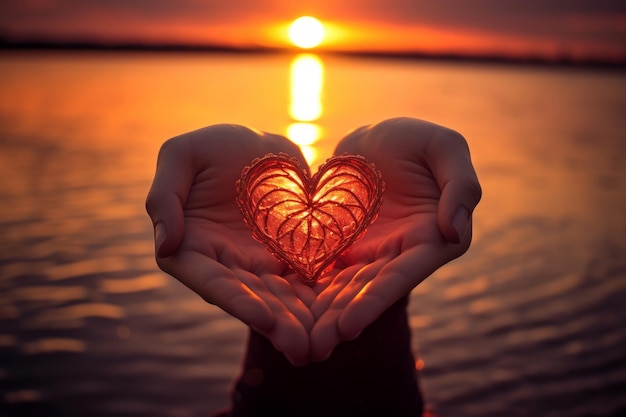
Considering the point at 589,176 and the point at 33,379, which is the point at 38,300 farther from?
the point at 589,176

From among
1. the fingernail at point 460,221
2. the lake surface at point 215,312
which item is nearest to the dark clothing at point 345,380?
the fingernail at point 460,221

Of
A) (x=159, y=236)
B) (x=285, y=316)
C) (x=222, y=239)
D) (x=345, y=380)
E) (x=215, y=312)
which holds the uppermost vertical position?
(x=159, y=236)

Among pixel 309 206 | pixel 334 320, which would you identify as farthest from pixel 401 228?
pixel 334 320

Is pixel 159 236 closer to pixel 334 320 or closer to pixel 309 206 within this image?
pixel 334 320

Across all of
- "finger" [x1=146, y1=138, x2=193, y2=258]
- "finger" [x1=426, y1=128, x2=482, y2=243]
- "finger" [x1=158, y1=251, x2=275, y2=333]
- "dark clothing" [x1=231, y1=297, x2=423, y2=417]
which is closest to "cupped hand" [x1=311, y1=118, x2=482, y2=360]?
"finger" [x1=426, y1=128, x2=482, y2=243]

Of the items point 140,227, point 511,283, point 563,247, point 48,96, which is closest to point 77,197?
point 140,227

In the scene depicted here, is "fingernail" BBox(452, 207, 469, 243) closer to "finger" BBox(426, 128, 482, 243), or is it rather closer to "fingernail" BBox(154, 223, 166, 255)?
"finger" BBox(426, 128, 482, 243)
